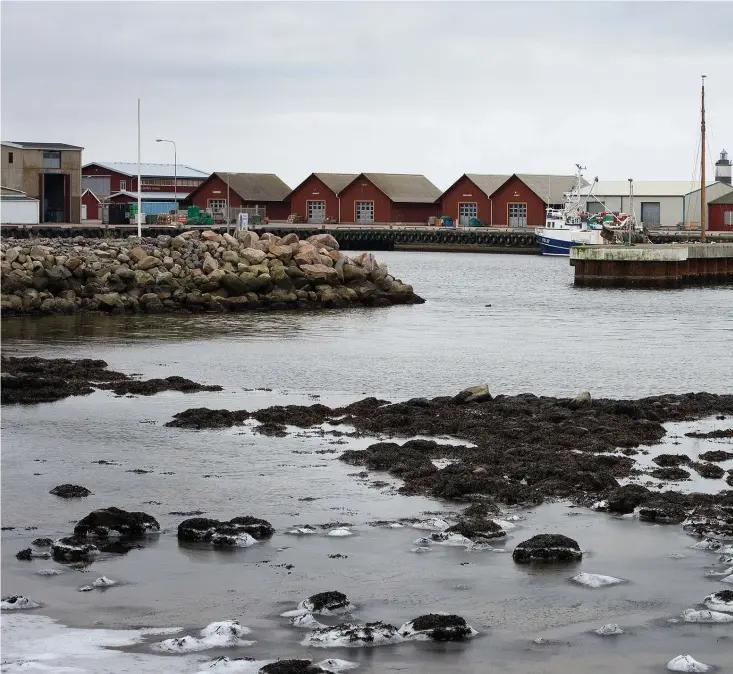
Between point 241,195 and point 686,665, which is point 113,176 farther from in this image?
point 686,665

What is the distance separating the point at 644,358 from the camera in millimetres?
25688

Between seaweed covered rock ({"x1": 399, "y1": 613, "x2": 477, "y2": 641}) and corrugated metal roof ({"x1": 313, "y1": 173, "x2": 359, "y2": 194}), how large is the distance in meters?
94.6

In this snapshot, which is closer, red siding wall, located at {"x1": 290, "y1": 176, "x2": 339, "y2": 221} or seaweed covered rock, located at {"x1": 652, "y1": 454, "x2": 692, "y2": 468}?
seaweed covered rock, located at {"x1": 652, "y1": 454, "x2": 692, "y2": 468}

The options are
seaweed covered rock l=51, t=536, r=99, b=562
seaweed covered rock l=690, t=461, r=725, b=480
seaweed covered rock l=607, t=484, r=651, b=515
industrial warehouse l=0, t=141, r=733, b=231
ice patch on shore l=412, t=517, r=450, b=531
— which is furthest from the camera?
industrial warehouse l=0, t=141, r=733, b=231

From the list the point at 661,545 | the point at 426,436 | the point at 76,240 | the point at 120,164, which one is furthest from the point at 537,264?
the point at 661,545

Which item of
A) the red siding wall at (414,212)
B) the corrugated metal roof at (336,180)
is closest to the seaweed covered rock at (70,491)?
the red siding wall at (414,212)

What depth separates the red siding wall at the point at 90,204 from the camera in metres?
101

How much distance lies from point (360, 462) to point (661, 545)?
418 centimetres

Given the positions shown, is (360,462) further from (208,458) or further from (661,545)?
(661,545)

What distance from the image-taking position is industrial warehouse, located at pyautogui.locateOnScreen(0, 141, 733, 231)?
90062 mm

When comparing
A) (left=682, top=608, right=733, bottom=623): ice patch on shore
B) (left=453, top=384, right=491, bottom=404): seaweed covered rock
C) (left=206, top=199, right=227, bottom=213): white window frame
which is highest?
(left=206, top=199, right=227, bottom=213): white window frame

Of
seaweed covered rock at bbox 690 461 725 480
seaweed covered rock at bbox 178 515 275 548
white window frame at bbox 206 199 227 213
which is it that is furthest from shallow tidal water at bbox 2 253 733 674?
white window frame at bbox 206 199 227 213

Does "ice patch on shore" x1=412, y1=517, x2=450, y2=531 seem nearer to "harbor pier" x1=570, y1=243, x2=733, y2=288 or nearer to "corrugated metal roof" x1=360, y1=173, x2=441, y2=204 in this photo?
"harbor pier" x1=570, y1=243, x2=733, y2=288

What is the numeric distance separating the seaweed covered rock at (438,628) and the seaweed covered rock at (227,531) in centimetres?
239
